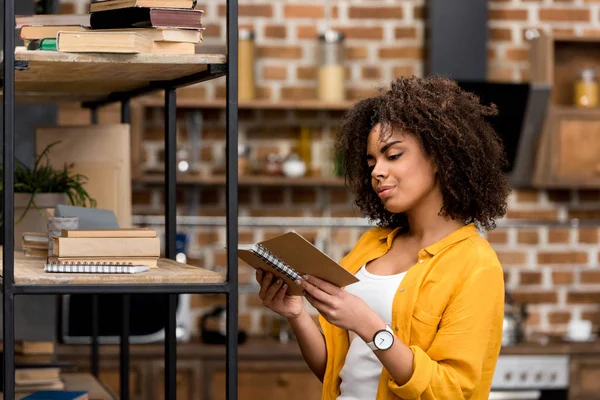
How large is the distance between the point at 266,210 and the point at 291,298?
8.61ft

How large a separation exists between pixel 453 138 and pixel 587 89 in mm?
2796

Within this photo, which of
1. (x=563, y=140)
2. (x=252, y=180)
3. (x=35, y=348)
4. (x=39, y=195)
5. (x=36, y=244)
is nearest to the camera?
(x=36, y=244)

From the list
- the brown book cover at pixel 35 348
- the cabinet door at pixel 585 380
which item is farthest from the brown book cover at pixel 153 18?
the cabinet door at pixel 585 380

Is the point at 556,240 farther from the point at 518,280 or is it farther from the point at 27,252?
the point at 27,252

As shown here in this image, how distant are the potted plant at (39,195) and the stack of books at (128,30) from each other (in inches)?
25.4

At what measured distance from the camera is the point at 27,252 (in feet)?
7.32

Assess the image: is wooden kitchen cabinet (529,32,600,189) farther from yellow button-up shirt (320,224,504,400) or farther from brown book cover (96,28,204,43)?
brown book cover (96,28,204,43)

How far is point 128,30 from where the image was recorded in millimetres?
1842

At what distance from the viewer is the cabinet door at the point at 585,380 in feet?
13.9

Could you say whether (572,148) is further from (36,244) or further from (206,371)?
(36,244)

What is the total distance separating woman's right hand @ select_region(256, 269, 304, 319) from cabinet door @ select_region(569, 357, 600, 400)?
2467 millimetres

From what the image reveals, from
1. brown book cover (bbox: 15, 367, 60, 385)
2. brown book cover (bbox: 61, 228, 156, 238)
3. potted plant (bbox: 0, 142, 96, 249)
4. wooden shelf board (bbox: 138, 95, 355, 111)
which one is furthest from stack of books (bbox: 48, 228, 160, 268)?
wooden shelf board (bbox: 138, 95, 355, 111)

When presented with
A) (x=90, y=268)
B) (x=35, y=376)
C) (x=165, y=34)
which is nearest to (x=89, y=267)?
(x=90, y=268)

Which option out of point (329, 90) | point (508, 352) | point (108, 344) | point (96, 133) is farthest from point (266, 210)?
point (96, 133)
